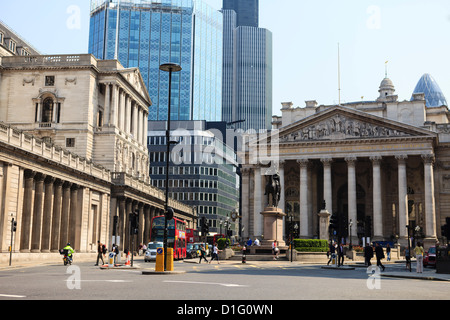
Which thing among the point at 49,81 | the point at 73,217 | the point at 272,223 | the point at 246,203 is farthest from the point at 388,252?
the point at 49,81

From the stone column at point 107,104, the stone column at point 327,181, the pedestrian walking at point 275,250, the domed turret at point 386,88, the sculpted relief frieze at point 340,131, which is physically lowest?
the pedestrian walking at point 275,250

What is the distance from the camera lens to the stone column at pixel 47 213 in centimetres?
5197

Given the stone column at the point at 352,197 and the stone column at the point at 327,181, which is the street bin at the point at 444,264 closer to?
the stone column at the point at 352,197

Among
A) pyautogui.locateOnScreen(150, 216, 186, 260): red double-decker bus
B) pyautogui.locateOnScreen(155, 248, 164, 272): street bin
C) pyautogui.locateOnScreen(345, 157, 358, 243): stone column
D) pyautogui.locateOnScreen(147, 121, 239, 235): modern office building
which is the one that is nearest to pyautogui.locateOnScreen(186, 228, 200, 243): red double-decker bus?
pyautogui.locateOnScreen(150, 216, 186, 260): red double-decker bus

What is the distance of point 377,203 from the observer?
76.3 m

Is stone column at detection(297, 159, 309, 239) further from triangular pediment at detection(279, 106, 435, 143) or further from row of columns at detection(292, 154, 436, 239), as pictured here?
triangular pediment at detection(279, 106, 435, 143)

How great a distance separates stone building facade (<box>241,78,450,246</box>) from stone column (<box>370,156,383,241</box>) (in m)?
0.14

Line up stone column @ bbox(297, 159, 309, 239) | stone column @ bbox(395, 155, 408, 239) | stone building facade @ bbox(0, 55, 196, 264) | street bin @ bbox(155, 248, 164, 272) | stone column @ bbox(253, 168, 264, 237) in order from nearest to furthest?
1. street bin @ bbox(155, 248, 164, 272)
2. stone building facade @ bbox(0, 55, 196, 264)
3. stone column @ bbox(395, 155, 408, 239)
4. stone column @ bbox(297, 159, 309, 239)
5. stone column @ bbox(253, 168, 264, 237)

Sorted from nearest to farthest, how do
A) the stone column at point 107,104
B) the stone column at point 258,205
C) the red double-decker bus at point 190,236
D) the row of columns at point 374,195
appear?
the red double-decker bus at point 190,236
the row of columns at point 374,195
the stone column at point 107,104
the stone column at point 258,205

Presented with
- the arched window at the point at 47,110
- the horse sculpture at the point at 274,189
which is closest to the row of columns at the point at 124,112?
the arched window at the point at 47,110

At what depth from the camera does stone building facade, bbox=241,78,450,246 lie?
7600 cm

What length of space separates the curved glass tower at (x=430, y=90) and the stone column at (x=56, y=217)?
405 feet

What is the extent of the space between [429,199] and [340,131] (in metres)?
15.4

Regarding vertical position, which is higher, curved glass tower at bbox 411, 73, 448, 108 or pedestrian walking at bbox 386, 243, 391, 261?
curved glass tower at bbox 411, 73, 448, 108
